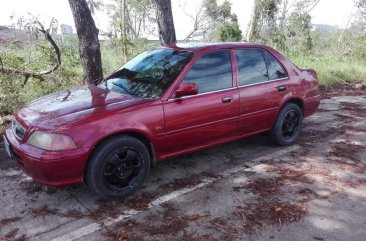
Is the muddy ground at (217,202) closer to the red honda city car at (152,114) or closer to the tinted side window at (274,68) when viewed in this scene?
the red honda city car at (152,114)

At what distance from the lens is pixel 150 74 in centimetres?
459

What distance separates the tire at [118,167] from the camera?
373 centimetres

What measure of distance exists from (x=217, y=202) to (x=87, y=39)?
3.89 metres

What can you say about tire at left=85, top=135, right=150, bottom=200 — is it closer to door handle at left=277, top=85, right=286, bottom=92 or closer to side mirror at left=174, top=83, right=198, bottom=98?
side mirror at left=174, top=83, right=198, bottom=98

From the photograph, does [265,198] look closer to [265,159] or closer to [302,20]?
[265,159]

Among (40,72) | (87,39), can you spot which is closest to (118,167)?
(87,39)

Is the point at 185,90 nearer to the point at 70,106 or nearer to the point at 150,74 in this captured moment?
the point at 150,74

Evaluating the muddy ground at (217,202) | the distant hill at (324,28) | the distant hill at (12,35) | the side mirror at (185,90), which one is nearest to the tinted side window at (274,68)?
the muddy ground at (217,202)


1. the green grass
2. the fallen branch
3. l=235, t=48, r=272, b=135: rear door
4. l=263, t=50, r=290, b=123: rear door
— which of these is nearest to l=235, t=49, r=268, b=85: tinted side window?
l=235, t=48, r=272, b=135: rear door

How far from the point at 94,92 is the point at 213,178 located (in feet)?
6.00

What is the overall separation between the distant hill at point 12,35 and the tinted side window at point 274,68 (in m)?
5.34

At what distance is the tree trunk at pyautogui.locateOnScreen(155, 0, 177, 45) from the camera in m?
7.59

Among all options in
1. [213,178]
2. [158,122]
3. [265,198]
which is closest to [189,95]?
[158,122]

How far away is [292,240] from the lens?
132 inches
